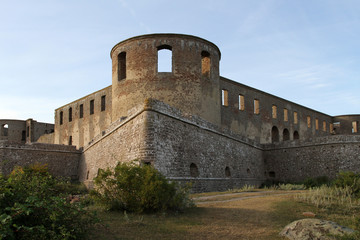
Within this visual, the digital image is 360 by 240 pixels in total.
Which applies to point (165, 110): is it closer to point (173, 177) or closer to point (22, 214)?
point (173, 177)

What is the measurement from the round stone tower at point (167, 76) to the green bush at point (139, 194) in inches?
410

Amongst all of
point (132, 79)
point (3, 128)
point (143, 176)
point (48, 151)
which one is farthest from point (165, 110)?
point (3, 128)

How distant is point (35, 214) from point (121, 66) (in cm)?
1693

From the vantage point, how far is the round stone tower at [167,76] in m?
19.7

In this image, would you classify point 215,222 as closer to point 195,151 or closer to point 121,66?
point 195,151

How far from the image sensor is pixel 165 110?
1408cm

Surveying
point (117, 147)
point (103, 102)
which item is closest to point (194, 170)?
point (117, 147)

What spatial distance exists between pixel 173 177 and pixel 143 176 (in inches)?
184

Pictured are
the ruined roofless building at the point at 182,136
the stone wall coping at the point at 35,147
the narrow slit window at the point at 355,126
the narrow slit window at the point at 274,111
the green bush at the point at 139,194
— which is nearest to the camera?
the green bush at the point at 139,194

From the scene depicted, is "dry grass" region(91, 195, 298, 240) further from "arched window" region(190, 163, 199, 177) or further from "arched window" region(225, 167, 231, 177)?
"arched window" region(225, 167, 231, 177)

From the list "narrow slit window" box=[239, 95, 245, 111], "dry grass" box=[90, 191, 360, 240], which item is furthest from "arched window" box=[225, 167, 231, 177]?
"narrow slit window" box=[239, 95, 245, 111]

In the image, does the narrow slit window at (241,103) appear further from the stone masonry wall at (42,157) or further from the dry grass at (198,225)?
the dry grass at (198,225)

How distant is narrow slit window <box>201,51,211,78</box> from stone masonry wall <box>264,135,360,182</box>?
292 inches

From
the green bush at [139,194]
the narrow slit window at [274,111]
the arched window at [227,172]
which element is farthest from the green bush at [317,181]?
the green bush at [139,194]
